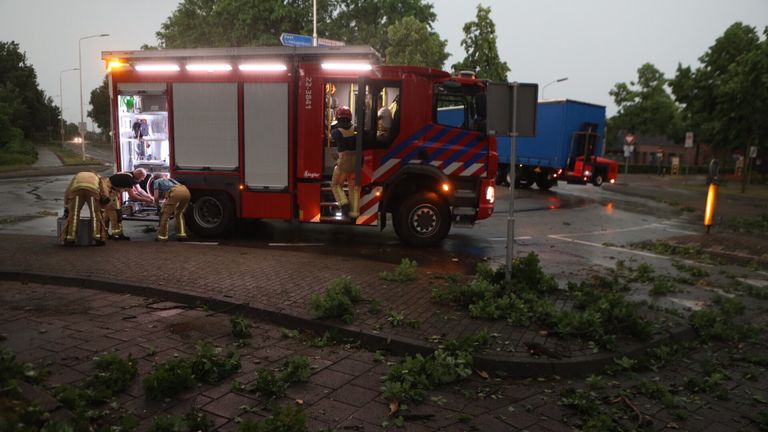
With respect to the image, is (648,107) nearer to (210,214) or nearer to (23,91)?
(210,214)

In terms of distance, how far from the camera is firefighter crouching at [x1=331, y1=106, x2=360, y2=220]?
903cm

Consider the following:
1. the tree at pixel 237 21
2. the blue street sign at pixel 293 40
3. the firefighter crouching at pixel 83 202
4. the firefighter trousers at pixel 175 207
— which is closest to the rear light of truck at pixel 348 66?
the firefighter trousers at pixel 175 207

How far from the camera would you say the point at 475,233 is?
1168 cm

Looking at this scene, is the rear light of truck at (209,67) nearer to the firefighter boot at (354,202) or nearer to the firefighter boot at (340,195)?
the firefighter boot at (340,195)

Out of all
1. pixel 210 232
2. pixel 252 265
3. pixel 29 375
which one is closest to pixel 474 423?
pixel 29 375

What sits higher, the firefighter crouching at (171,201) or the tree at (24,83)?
the tree at (24,83)

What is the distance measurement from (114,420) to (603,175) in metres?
24.1

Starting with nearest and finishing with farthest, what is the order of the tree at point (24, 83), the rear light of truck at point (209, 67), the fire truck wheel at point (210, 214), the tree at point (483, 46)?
the rear light of truck at point (209, 67)
the fire truck wheel at point (210, 214)
the tree at point (483, 46)
the tree at point (24, 83)

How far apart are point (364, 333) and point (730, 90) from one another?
3032 centimetres

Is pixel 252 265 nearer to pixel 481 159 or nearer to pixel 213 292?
pixel 213 292

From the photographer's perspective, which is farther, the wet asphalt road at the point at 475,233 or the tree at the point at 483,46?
the tree at the point at 483,46

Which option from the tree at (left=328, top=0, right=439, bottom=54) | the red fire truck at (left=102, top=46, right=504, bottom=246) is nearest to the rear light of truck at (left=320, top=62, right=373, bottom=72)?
the red fire truck at (left=102, top=46, right=504, bottom=246)

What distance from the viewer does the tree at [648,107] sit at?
61.2 m

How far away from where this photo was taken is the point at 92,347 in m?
4.51
